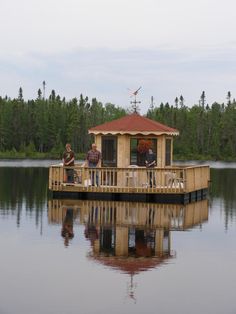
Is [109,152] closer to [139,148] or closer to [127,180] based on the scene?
[139,148]

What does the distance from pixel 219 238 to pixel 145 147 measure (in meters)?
11.7

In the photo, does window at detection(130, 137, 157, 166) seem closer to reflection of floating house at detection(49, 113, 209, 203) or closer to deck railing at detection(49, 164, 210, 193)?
reflection of floating house at detection(49, 113, 209, 203)

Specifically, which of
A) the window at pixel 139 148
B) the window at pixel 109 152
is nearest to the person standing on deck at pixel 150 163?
the window at pixel 139 148

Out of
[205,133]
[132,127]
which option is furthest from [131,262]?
[205,133]

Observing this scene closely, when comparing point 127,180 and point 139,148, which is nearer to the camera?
point 127,180

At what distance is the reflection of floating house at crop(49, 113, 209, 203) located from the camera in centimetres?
2523

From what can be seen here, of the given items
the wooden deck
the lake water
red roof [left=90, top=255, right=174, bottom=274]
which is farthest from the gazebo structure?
red roof [left=90, top=255, right=174, bottom=274]

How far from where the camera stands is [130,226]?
1770cm

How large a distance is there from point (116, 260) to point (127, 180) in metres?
12.5

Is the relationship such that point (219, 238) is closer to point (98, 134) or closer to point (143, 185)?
point (143, 185)

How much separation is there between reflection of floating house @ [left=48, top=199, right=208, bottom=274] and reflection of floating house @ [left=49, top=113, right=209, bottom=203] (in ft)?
3.19

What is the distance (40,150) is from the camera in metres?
113

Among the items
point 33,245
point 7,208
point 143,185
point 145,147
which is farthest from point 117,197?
point 33,245

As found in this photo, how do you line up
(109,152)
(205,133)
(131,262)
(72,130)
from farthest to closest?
(205,133)
(72,130)
(109,152)
(131,262)
